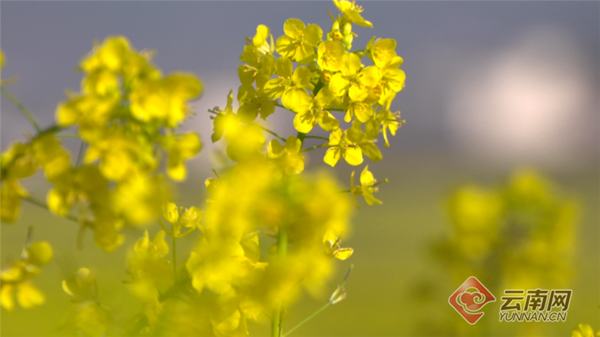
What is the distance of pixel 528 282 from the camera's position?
1.79 m

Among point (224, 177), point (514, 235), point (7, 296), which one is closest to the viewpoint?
point (7, 296)

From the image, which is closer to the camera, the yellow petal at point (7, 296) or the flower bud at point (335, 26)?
the yellow petal at point (7, 296)

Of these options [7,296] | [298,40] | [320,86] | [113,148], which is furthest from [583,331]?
[7,296]

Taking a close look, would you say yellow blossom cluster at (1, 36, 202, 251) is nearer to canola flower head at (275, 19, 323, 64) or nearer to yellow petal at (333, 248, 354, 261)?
canola flower head at (275, 19, 323, 64)

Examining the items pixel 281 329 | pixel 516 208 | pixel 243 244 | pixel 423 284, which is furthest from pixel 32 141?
pixel 516 208

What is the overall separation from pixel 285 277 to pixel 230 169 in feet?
0.94

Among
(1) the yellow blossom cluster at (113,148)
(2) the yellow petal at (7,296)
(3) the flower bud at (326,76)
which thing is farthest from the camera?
(3) the flower bud at (326,76)

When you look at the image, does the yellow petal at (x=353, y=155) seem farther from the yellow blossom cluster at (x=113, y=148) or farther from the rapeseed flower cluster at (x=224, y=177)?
the yellow blossom cluster at (x=113, y=148)

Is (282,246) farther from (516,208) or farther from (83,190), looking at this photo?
(516,208)

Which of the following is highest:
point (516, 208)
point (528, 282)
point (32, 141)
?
point (32, 141)

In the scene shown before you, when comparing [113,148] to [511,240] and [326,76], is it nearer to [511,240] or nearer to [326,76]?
[326,76]

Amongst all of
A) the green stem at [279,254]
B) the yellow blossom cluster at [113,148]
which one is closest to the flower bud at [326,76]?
the green stem at [279,254]

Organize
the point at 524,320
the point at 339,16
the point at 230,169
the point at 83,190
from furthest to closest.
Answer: the point at 524,320 < the point at 339,16 < the point at 230,169 < the point at 83,190

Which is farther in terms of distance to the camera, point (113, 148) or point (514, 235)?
point (514, 235)
